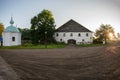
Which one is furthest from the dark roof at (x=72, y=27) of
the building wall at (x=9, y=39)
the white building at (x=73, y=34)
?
the building wall at (x=9, y=39)

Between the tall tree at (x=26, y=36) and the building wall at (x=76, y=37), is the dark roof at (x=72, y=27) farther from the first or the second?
the tall tree at (x=26, y=36)

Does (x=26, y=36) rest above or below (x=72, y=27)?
below

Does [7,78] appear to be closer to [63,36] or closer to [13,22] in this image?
[13,22]

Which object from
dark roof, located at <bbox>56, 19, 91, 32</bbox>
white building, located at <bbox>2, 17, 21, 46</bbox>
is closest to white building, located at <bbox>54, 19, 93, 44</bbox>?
dark roof, located at <bbox>56, 19, 91, 32</bbox>

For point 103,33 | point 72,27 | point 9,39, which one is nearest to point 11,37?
point 9,39

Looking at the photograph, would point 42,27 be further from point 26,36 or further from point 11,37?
point 26,36

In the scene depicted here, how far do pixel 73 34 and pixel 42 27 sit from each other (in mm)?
11822

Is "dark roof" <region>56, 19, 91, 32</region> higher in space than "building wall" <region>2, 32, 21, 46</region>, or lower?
higher

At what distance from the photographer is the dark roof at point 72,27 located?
64.6 meters

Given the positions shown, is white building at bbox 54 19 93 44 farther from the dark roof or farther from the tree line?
the tree line

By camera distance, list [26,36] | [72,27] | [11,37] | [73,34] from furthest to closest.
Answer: [26,36], [72,27], [73,34], [11,37]

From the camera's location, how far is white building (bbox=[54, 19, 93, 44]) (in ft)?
211

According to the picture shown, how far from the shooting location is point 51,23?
62.5 m

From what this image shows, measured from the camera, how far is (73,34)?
211 ft
